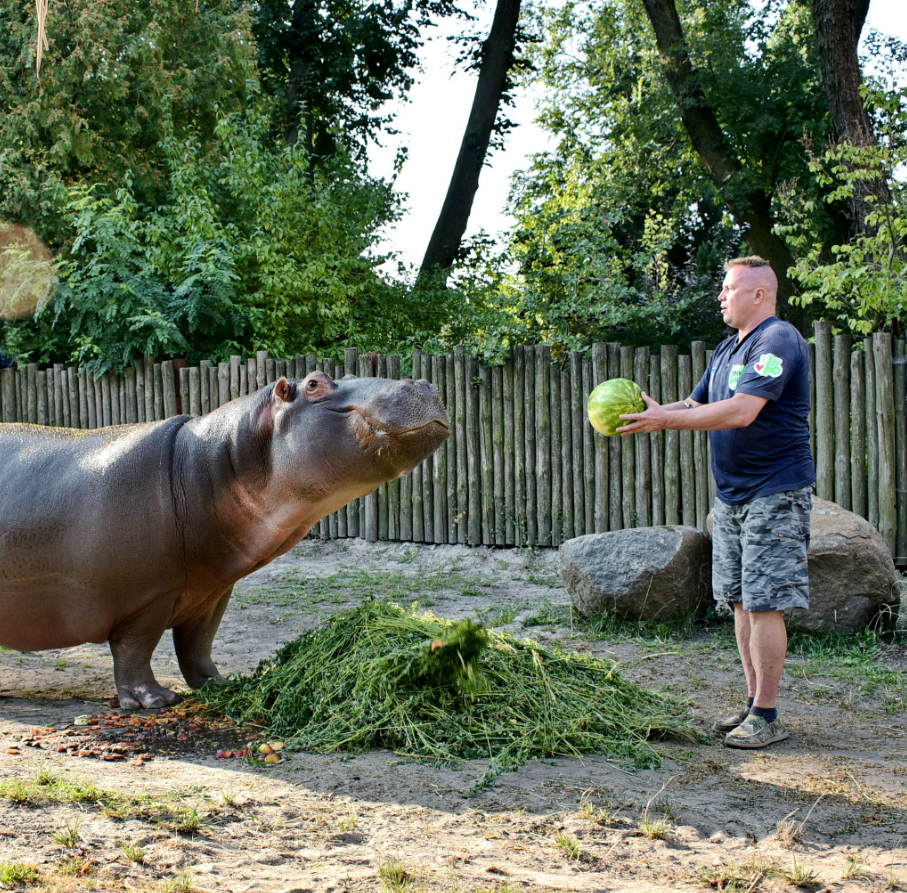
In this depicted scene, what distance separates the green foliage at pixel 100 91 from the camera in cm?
1256

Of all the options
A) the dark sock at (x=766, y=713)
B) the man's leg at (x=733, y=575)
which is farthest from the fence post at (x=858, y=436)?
the dark sock at (x=766, y=713)

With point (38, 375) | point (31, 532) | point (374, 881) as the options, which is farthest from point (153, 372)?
point (374, 881)

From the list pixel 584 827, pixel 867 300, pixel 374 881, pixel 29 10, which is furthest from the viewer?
pixel 29 10

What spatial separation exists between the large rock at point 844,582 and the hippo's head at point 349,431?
2.92m

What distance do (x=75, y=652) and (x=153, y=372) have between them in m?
5.33

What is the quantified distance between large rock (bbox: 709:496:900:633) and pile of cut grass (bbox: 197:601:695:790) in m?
1.60

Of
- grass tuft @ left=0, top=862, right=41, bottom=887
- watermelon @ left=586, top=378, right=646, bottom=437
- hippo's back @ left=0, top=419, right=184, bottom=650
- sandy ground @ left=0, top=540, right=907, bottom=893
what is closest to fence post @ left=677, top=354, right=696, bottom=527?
sandy ground @ left=0, top=540, right=907, bottom=893

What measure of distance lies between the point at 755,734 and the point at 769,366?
1.44m

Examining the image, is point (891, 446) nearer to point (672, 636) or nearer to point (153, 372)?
point (672, 636)

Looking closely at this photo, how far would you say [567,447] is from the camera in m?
8.15

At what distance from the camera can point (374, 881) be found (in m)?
2.33

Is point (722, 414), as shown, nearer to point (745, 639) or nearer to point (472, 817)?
point (745, 639)

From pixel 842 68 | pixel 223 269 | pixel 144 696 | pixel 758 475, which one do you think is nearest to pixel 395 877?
pixel 144 696

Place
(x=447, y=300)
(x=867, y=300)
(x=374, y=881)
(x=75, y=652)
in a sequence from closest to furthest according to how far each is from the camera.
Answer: (x=374, y=881)
(x=75, y=652)
(x=867, y=300)
(x=447, y=300)
